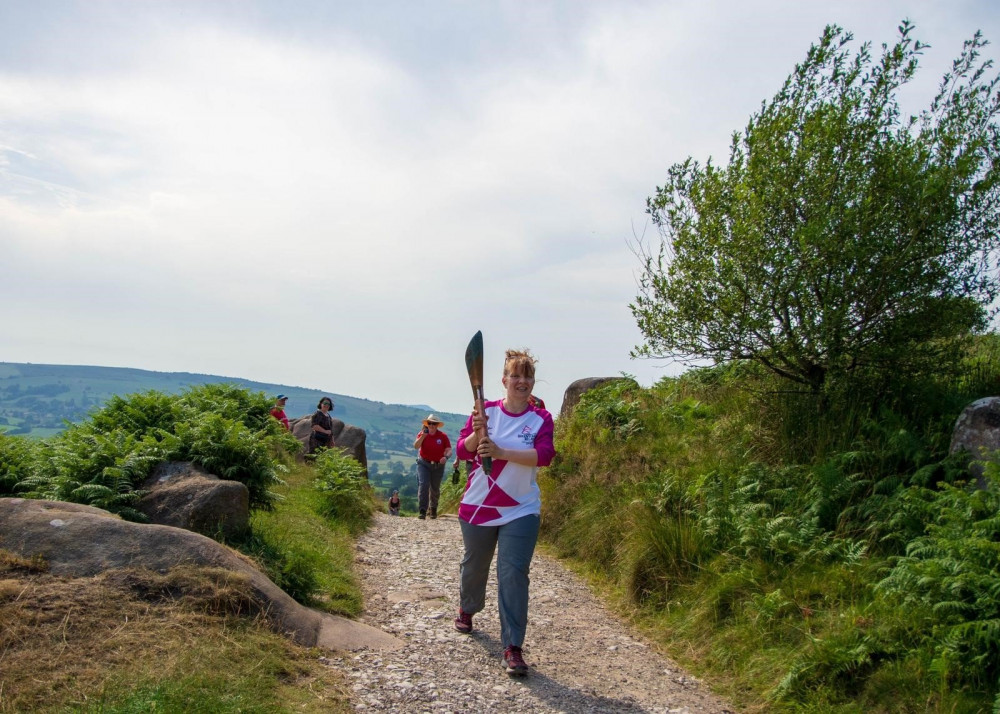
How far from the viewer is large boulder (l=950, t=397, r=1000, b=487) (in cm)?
730

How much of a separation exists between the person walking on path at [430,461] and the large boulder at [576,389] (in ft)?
10.6

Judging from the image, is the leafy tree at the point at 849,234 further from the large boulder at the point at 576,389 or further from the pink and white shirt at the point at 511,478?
the large boulder at the point at 576,389

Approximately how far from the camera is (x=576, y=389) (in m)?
19.3

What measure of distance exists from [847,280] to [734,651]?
14.6 ft

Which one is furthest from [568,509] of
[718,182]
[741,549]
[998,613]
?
[998,613]

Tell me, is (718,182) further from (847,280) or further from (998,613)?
(998,613)

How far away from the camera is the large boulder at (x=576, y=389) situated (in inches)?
741

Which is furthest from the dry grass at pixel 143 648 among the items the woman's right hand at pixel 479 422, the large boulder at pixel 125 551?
the woman's right hand at pixel 479 422

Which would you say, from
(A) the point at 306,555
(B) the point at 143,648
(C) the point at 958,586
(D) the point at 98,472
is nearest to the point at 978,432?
(C) the point at 958,586

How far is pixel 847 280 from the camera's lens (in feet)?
28.8

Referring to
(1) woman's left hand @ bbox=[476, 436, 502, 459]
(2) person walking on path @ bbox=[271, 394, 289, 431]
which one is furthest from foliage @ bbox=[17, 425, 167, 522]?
(2) person walking on path @ bbox=[271, 394, 289, 431]

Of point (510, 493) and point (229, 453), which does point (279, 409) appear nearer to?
point (229, 453)

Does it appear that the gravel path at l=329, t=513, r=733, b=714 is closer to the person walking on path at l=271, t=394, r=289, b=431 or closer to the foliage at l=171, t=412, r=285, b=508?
the foliage at l=171, t=412, r=285, b=508

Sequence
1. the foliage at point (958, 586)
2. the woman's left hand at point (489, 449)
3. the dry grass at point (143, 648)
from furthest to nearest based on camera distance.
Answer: the woman's left hand at point (489, 449) → the foliage at point (958, 586) → the dry grass at point (143, 648)
